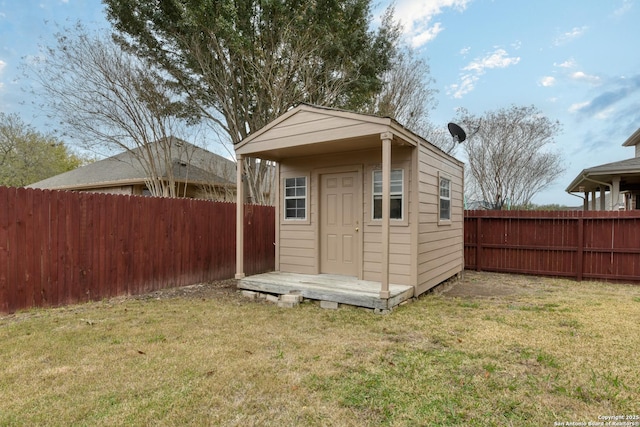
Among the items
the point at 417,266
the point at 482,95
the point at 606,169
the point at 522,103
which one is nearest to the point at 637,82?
the point at 522,103

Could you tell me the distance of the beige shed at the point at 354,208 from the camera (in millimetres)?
4746

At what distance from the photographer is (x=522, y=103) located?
1477 centimetres

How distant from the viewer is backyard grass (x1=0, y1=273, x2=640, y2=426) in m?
2.12

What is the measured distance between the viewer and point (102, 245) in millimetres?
5176

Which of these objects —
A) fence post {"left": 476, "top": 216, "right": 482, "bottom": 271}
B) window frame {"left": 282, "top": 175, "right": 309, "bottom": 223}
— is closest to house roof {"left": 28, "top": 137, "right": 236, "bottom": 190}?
window frame {"left": 282, "top": 175, "right": 309, "bottom": 223}

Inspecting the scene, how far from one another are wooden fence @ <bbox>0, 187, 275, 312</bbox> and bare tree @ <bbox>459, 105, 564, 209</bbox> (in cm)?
1293

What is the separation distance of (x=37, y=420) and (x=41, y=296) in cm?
327

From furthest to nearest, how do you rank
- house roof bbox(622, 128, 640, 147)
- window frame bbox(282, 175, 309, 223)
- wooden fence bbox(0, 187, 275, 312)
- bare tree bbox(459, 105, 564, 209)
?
1. bare tree bbox(459, 105, 564, 209)
2. house roof bbox(622, 128, 640, 147)
3. window frame bbox(282, 175, 309, 223)
4. wooden fence bbox(0, 187, 275, 312)

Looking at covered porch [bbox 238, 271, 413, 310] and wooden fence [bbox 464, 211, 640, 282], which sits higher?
wooden fence [bbox 464, 211, 640, 282]

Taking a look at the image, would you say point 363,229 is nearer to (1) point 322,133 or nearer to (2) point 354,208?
(2) point 354,208

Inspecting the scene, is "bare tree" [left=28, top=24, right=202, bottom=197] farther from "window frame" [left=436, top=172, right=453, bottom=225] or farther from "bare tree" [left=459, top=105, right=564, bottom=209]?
"bare tree" [left=459, top=105, right=564, bottom=209]

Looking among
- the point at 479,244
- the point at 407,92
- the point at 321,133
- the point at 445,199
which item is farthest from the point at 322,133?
the point at 407,92

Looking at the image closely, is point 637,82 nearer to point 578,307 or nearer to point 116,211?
point 578,307

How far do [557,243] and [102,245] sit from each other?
9246mm
